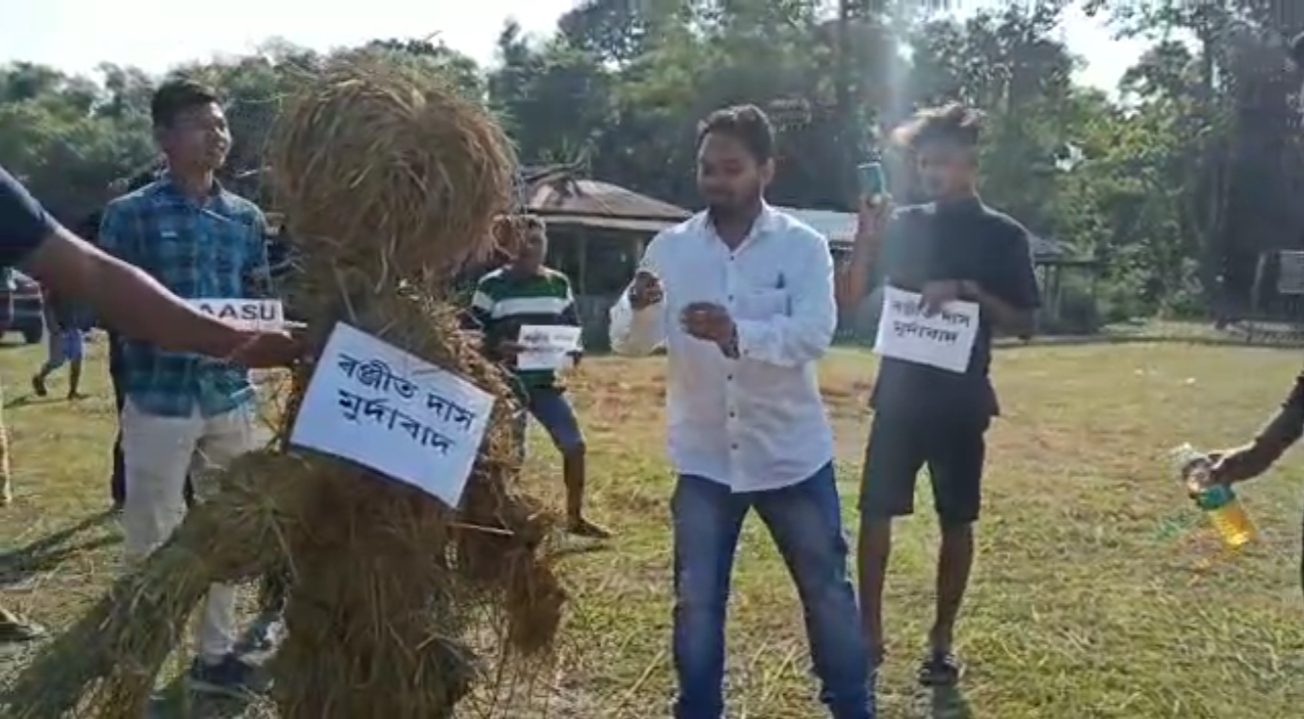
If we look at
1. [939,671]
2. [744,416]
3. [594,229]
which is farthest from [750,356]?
[594,229]

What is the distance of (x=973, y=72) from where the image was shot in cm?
5906

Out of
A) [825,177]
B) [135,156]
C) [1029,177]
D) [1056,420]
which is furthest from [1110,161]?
[1056,420]

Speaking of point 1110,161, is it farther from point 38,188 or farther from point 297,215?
point 297,215

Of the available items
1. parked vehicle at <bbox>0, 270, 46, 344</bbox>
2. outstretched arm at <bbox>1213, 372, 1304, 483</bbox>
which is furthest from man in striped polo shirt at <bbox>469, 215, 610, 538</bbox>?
parked vehicle at <bbox>0, 270, 46, 344</bbox>

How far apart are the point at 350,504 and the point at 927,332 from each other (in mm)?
2649

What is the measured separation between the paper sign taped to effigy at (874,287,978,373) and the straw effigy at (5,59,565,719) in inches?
92.8

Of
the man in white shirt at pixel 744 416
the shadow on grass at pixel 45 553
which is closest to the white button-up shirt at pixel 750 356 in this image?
the man in white shirt at pixel 744 416

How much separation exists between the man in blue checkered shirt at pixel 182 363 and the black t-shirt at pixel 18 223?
1.60 metres

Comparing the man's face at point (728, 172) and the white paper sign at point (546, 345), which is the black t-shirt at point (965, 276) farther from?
the white paper sign at point (546, 345)

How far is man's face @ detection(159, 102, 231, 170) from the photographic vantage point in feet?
15.6

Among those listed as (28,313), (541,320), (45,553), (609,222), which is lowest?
(28,313)

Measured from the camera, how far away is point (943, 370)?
17.0 feet

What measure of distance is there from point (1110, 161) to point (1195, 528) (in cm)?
5232

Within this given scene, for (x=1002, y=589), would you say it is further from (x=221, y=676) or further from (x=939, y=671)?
(x=221, y=676)
